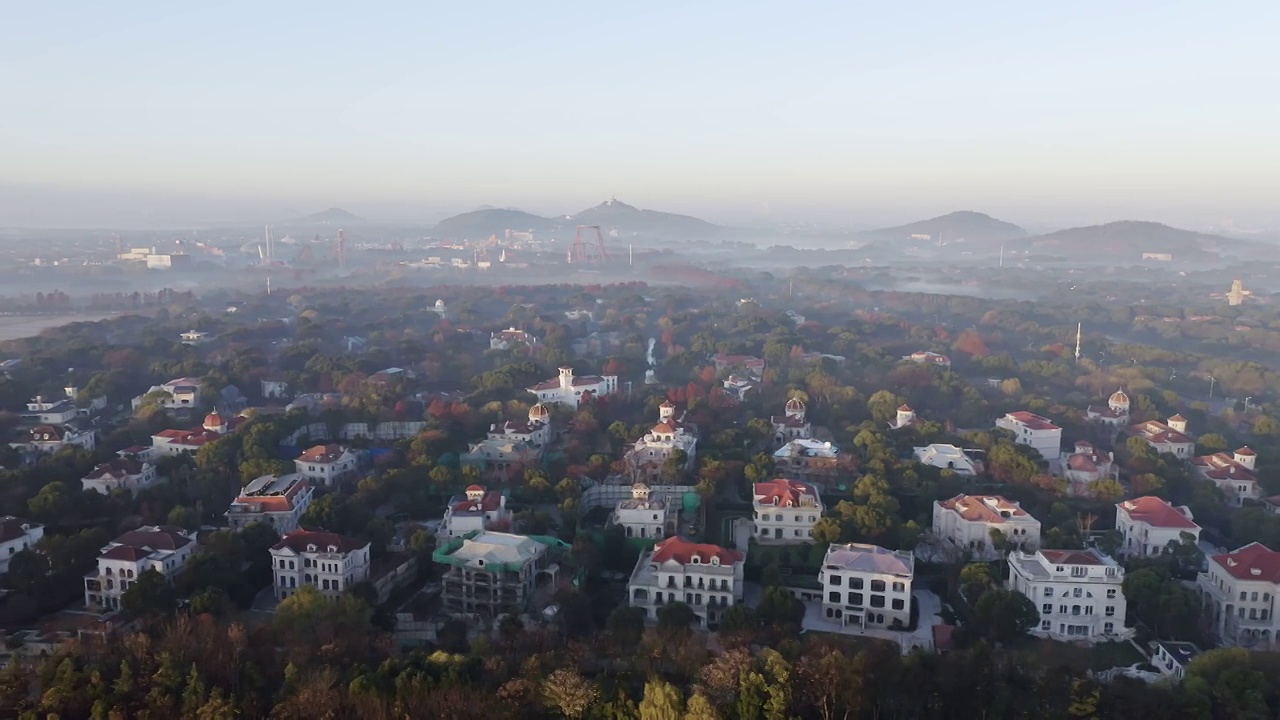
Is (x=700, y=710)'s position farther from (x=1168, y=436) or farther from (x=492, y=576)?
(x=1168, y=436)

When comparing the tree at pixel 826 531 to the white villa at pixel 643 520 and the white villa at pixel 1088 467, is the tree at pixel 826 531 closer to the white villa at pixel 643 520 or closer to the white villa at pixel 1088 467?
the white villa at pixel 643 520

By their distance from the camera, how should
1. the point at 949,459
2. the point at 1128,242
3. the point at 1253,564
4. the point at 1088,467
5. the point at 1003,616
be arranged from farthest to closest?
the point at 1128,242, the point at 949,459, the point at 1088,467, the point at 1253,564, the point at 1003,616

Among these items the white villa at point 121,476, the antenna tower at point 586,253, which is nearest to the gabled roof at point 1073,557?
the white villa at point 121,476

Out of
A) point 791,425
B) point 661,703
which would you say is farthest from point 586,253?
point 661,703

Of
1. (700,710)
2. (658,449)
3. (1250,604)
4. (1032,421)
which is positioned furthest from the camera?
(1032,421)

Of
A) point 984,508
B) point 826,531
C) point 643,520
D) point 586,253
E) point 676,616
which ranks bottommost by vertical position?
point 676,616
